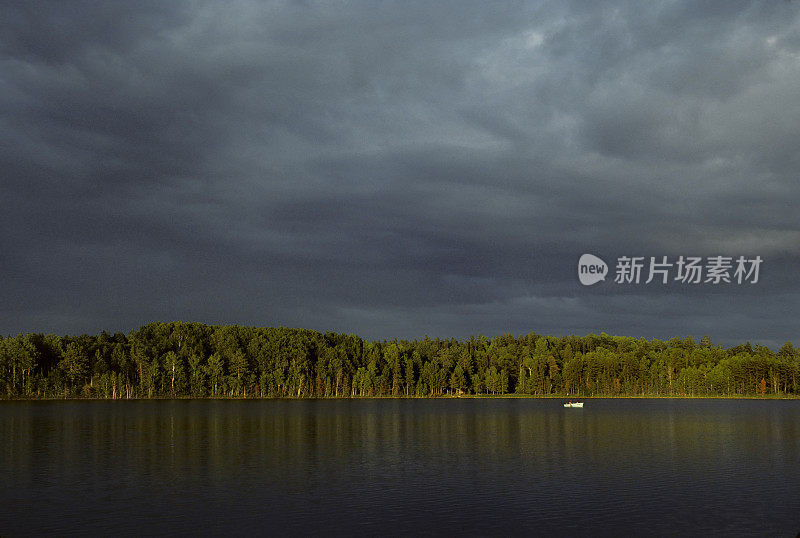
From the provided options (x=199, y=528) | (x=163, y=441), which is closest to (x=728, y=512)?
(x=199, y=528)

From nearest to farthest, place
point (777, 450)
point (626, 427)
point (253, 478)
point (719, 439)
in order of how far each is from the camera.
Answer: point (253, 478) < point (777, 450) < point (719, 439) < point (626, 427)

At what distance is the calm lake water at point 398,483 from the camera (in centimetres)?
4275

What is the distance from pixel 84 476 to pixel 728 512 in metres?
51.0

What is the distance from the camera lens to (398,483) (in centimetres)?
5753

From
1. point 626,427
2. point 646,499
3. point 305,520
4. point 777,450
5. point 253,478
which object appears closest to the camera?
point 305,520

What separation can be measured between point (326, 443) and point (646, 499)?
47429mm

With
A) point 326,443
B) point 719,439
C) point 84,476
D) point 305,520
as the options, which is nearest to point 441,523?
point 305,520

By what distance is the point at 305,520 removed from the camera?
4375 centimetres

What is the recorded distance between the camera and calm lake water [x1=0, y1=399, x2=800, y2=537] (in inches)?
1683

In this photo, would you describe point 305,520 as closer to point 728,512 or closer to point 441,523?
point 441,523

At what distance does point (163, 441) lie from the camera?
301 ft

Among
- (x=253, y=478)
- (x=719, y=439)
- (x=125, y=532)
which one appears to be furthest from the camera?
(x=719, y=439)

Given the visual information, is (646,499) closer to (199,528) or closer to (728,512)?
(728,512)

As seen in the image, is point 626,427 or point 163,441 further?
point 626,427
